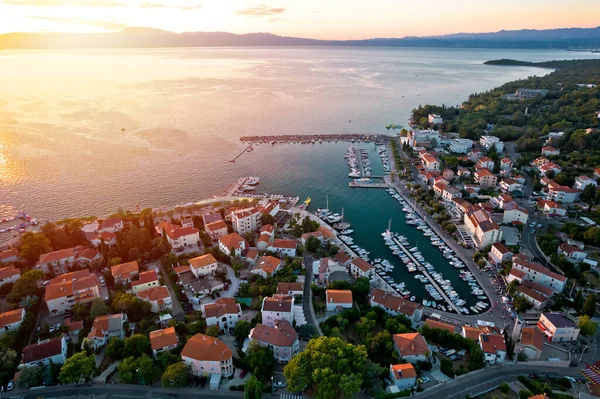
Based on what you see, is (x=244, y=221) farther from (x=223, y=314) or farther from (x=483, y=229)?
(x=483, y=229)

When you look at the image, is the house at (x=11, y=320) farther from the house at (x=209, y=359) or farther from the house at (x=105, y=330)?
the house at (x=209, y=359)

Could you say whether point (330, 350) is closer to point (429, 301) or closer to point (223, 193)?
Result: point (429, 301)

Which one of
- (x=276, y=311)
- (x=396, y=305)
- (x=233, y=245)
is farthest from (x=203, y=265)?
(x=396, y=305)

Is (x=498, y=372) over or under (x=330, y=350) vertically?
under

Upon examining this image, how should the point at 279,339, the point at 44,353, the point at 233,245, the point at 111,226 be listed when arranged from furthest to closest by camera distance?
the point at 111,226 < the point at 233,245 < the point at 279,339 < the point at 44,353

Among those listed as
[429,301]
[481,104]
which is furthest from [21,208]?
[481,104]

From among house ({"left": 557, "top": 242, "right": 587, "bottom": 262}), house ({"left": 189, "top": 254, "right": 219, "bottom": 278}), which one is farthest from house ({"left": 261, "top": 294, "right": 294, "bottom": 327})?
house ({"left": 557, "top": 242, "right": 587, "bottom": 262})

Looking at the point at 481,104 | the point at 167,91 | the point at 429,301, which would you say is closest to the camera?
the point at 429,301
